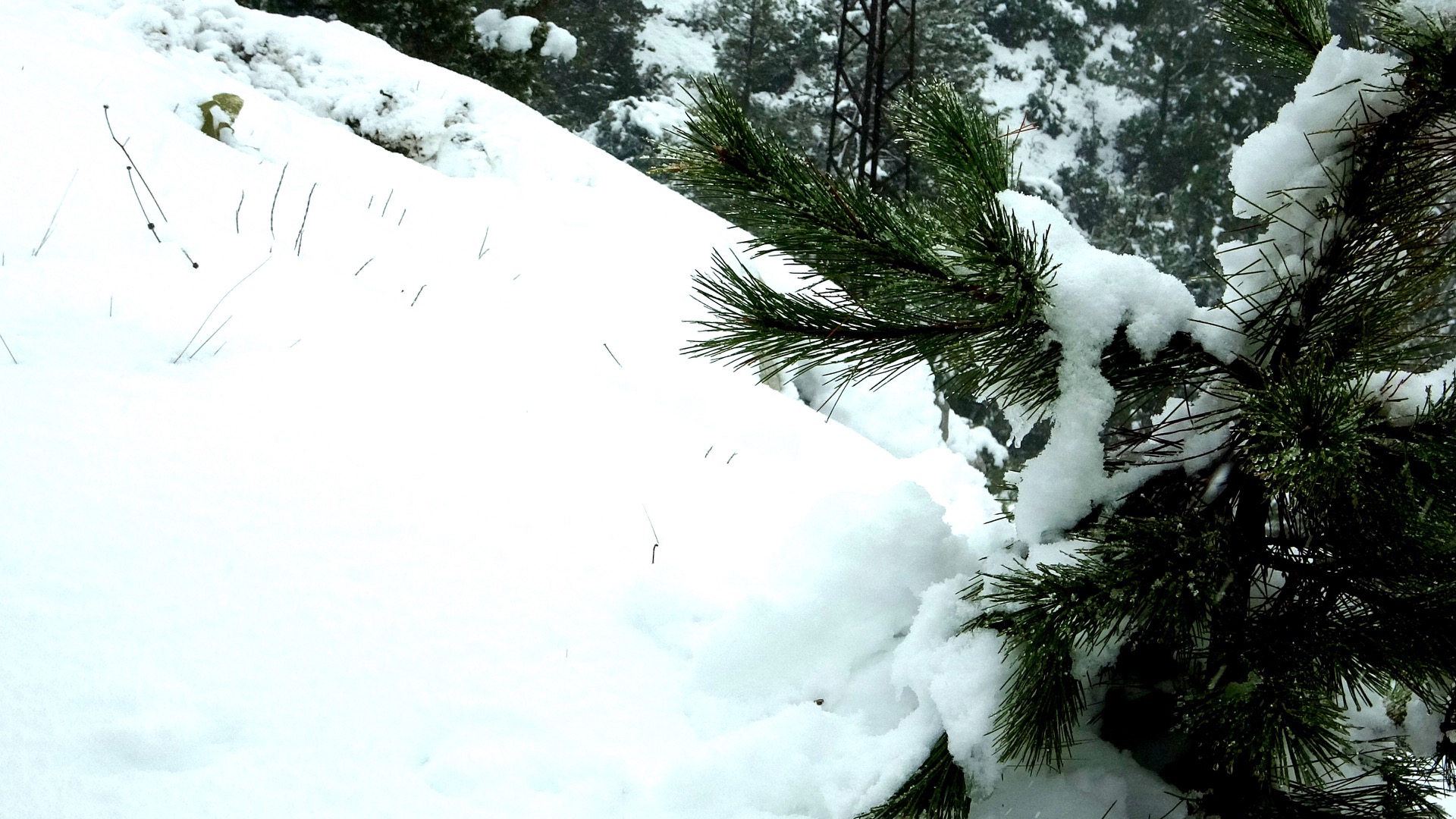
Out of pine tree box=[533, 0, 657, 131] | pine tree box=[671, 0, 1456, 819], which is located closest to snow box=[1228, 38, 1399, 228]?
pine tree box=[671, 0, 1456, 819]

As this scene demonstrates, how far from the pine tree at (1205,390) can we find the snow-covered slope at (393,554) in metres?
0.17

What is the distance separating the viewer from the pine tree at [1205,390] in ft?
3.52

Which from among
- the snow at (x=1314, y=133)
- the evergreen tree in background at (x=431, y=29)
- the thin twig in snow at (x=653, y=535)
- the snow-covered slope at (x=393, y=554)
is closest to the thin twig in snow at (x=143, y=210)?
the snow-covered slope at (x=393, y=554)

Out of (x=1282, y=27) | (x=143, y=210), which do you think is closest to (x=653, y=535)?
(x=1282, y=27)

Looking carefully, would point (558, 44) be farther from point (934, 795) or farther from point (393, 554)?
point (934, 795)

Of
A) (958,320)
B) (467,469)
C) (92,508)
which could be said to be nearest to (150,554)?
(92,508)

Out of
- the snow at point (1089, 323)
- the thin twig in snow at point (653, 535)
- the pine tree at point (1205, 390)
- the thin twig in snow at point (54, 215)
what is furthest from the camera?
the thin twig in snow at point (54, 215)

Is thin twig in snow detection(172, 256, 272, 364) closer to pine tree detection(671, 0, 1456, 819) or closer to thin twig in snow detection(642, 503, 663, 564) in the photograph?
thin twig in snow detection(642, 503, 663, 564)

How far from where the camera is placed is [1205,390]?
125cm

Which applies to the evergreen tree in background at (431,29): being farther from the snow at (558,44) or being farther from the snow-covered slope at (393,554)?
the snow-covered slope at (393,554)

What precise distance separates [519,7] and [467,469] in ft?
43.0

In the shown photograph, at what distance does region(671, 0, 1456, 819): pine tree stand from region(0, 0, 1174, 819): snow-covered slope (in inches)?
6.7

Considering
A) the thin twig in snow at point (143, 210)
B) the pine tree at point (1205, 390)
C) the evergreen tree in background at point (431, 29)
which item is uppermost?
the evergreen tree in background at point (431, 29)

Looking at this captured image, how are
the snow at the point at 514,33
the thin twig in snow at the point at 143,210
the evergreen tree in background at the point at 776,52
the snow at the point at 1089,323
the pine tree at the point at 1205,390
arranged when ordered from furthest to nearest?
the evergreen tree in background at the point at 776,52 < the snow at the point at 514,33 < the thin twig in snow at the point at 143,210 < the snow at the point at 1089,323 < the pine tree at the point at 1205,390
